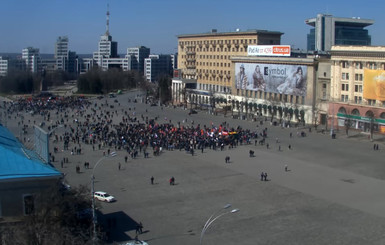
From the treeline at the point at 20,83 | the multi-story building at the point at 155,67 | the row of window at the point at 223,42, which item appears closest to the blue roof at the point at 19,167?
the row of window at the point at 223,42

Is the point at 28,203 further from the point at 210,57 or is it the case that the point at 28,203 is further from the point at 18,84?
the point at 18,84

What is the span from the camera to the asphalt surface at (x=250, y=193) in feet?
71.6

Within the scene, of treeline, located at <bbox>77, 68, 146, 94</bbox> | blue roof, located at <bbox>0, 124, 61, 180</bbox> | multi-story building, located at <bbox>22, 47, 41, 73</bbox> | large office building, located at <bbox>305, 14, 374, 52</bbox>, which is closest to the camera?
blue roof, located at <bbox>0, 124, 61, 180</bbox>

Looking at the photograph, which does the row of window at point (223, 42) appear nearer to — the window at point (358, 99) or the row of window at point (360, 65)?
the row of window at point (360, 65)

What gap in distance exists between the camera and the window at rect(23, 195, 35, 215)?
17081mm

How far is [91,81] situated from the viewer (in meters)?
116

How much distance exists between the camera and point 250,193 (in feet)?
→ 93.8

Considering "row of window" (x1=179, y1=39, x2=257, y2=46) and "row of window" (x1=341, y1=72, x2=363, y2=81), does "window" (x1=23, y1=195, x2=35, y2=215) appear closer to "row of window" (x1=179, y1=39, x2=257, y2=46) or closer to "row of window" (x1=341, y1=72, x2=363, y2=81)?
"row of window" (x1=341, y1=72, x2=363, y2=81)

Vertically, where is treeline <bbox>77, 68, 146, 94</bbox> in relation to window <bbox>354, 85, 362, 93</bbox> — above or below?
above

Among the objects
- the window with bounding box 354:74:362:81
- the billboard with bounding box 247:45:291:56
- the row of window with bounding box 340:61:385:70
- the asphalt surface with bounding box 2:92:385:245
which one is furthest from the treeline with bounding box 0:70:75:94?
the window with bounding box 354:74:362:81

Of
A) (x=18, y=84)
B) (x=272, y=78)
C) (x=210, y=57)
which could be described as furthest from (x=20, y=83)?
(x=272, y=78)

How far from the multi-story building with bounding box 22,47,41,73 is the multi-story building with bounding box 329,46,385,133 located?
142 m

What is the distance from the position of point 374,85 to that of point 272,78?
58.6 feet

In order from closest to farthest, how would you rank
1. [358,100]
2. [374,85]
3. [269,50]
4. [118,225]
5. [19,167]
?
[19,167] < [118,225] < [374,85] < [358,100] < [269,50]
